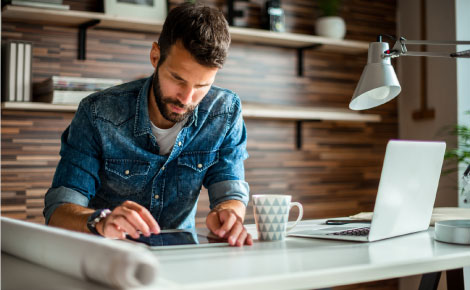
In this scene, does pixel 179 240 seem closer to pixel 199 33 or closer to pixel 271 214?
pixel 271 214

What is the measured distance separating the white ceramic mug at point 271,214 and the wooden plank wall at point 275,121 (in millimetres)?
1705

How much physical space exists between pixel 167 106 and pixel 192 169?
23 cm

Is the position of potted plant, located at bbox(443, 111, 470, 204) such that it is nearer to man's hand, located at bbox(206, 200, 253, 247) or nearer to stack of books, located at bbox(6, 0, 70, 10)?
man's hand, located at bbox(206, 200, 253, 247)

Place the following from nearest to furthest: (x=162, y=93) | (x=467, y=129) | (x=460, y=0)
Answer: (x=162, y=93)
(x=467, y=129)
(x=460, y=0)

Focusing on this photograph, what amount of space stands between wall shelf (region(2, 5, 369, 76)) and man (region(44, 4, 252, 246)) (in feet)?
3.43

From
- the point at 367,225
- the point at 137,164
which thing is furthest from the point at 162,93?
the point at 367,225

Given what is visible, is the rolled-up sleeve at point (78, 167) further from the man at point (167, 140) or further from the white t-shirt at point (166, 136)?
the white t-shirt at point (166, 136)

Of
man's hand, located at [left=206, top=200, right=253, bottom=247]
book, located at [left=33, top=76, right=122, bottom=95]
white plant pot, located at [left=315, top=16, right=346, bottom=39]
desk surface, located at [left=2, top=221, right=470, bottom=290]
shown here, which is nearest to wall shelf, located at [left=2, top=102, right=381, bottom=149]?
book, located at [left=33, top=76, right=122, bottom=95]

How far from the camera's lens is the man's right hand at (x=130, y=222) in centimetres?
115

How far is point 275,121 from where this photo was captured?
3396 mm

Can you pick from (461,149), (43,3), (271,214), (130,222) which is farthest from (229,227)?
(461,149)

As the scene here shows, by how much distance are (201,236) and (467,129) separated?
2063 mm

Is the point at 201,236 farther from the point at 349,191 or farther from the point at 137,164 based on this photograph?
the point at 349,191

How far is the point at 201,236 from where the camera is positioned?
139 centimetres
